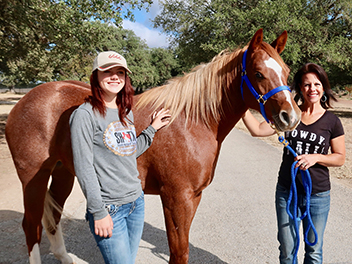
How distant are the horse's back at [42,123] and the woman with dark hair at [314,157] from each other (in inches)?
75.9

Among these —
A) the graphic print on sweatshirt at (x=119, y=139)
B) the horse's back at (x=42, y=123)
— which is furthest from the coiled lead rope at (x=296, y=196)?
the horse's back at (x=42, y=123)

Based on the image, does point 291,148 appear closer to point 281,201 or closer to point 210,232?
point 281,201

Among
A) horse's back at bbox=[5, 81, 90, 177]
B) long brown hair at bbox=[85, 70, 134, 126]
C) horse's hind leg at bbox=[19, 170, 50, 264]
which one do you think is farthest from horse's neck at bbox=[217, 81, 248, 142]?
horse's hind leg at bbox=[19, 170, 50, 264]

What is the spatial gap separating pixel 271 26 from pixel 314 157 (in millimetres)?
13689

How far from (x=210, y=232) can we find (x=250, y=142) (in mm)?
5925

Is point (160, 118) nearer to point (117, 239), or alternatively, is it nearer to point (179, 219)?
point (179, 219)

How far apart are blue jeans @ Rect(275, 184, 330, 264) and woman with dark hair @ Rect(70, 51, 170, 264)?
126 cm

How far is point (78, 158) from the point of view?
1306 mm

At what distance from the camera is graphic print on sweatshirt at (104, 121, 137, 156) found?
1424 millimetres

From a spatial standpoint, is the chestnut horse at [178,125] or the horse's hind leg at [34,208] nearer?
the chestnut horse at [178,125]

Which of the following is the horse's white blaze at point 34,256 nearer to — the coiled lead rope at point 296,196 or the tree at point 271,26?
the coiled lead rope at point 296,196

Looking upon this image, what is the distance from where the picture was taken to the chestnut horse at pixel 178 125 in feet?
5.85

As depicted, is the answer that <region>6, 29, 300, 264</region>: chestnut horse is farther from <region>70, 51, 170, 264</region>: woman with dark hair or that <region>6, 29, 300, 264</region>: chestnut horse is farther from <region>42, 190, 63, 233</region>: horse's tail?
<region>70, 51, 170, 264</region>: woman with dark hair

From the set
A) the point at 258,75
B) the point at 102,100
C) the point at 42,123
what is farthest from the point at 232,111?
the point at 42,123
